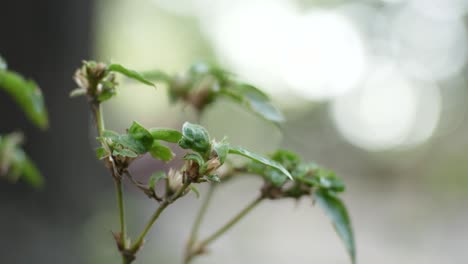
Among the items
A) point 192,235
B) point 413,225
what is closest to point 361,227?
point 413,225

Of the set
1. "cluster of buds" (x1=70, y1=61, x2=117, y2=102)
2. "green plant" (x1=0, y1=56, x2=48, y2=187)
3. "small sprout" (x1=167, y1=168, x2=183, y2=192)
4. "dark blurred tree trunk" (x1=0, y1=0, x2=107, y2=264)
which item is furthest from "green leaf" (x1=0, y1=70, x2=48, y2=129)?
"dark blurred tree trunk" (x1=0, y1=0, x2=107, y2=264)

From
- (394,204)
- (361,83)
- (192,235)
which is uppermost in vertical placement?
(361,83)

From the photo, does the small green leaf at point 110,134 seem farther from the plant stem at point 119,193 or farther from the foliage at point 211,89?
the foliage at point 211,89

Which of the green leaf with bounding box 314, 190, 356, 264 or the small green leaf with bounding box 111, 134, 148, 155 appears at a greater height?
the green leaf with bounding box 314, 190, 356, 264

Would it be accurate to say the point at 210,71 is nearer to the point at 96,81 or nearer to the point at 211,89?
the point at 211,89

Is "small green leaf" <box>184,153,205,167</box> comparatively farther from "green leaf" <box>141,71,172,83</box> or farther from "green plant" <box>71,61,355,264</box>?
"green leaf" <box>141,71,172,83</box>

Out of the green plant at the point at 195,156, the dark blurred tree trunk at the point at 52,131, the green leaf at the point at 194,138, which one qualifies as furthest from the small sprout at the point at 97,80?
the dark blurred tree trunk at the point at 52,131

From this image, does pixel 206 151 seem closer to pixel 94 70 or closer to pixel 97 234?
pixel 94 70
